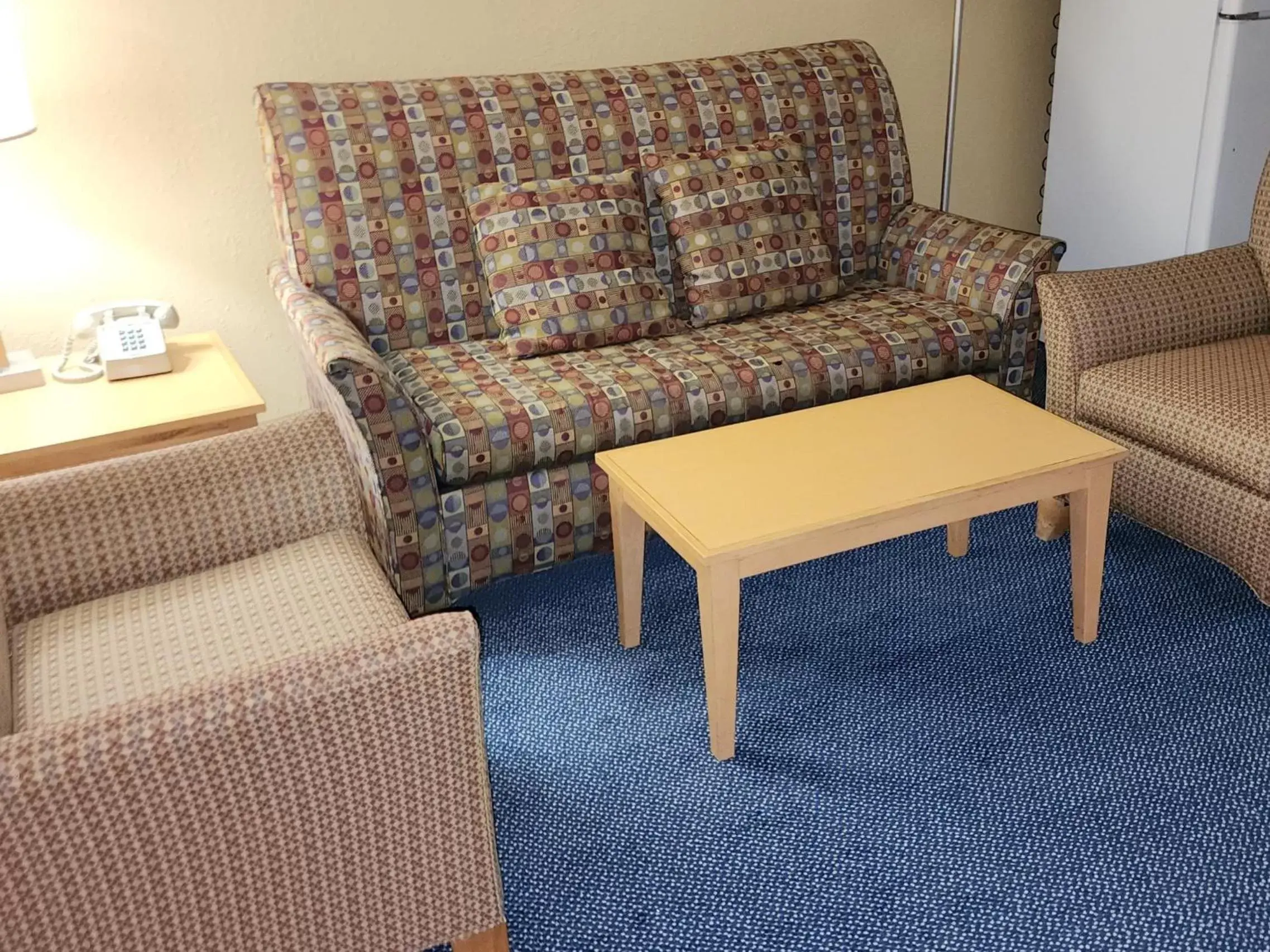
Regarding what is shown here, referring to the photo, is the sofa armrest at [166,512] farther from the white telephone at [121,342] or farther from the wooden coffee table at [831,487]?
the white telephone at [121,342]

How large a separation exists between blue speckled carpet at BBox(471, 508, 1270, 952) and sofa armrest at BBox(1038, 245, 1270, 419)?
1.33ft

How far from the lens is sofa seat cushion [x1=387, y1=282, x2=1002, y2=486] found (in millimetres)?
2396

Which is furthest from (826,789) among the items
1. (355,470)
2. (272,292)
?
(272,292)

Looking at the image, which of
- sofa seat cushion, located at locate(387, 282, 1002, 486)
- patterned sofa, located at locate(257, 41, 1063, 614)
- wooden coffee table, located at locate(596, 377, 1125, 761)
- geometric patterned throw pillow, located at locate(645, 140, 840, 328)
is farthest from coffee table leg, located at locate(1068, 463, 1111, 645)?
geometric patterned throw pillow, located at locate(645, 140, 840, 328)

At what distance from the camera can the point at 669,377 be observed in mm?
2564

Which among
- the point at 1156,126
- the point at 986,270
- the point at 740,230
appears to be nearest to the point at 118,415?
the point at 740,230

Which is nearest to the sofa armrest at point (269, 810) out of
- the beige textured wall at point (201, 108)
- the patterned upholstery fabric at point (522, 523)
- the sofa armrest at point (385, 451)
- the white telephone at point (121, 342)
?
the sofa armrest at point (385, 451)

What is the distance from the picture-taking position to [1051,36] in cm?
381

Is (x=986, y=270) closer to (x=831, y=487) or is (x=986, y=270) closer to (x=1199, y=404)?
(x=1199, y=404)

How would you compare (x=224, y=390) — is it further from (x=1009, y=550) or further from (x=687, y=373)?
(x=1009, y=550)

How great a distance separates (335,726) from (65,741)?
0.27 metres

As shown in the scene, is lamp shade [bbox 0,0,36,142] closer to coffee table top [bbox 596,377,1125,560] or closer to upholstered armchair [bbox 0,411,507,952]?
upholstered armchair [bbox 0,411,507,952]

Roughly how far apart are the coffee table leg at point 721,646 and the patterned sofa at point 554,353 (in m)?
0.55

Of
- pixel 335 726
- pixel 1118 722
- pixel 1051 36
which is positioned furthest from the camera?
pixel 1051 36
